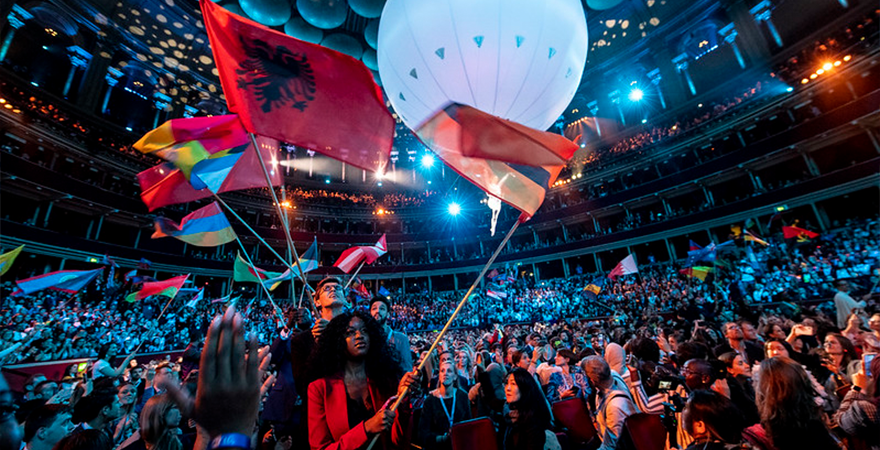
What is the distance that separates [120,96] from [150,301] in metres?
15.4

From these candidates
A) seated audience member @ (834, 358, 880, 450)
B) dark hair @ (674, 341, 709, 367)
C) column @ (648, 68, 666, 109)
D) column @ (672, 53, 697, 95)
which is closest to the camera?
seated audience member @ (834, 358, 880, 450)

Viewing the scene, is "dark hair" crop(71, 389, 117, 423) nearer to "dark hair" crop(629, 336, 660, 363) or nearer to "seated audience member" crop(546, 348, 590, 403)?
"seated audience member" crop(546, 348, 590, 403)

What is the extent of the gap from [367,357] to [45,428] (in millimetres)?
2866

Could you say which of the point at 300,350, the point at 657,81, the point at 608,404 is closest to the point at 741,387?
the point at 608,404

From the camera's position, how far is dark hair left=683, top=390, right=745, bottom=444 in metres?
2.37

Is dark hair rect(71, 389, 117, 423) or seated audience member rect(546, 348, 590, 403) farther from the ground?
dark hair rect(71, 389, 117, 423)

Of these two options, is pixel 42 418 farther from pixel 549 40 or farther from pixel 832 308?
pixel 832 308

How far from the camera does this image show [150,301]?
64.4 ft

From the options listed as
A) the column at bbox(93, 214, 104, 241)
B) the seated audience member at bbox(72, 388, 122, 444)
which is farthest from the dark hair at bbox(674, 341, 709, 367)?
the column at bbox(93, 214, 104, 241)

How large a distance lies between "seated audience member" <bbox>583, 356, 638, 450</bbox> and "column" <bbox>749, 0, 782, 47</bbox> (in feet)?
96.6

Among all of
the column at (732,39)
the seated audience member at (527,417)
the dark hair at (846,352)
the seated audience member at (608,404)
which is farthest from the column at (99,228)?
the column at (732,39)

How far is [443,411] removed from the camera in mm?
3617

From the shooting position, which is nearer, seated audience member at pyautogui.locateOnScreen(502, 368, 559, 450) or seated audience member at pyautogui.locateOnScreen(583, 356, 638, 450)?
seated audience member at pyautogui.locateOnScreen(502, 368, 559, 450)

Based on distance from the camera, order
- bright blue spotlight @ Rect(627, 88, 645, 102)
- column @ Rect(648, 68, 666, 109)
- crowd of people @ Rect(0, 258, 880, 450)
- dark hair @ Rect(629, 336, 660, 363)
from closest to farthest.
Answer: crowd of people @ Rect(0, 258, 880, 450) → dark hair @ Rect(629, 336, 660, 363) → column @ Rect(648, 68, 666, 109) → bright blue spotlight @ Rect(627, 88, 645, 102)
